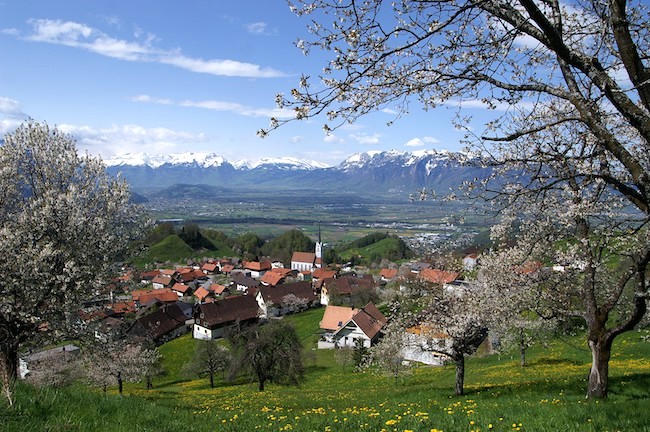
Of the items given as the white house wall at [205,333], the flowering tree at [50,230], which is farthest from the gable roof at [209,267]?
the flowering tree at [50,230]

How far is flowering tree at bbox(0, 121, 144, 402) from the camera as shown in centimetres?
1424

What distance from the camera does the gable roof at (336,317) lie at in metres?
76.7

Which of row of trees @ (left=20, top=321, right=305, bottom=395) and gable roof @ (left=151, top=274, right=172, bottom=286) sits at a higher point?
row of trees @ (left=20, top=321, right=305, bottom=395)

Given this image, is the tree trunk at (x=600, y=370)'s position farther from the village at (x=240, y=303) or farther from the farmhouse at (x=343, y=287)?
the farmhouse at (x=343, y=287)

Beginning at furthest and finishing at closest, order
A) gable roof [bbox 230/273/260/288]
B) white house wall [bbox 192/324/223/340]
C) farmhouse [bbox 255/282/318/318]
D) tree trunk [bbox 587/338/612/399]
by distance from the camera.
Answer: gable roof [bbox 230/273/260/288]
farmhouse [bbox 255/282/318/318]
white house wall [bbox 192/324/223/340]
tree trunk [bbox 587/338/612/399]

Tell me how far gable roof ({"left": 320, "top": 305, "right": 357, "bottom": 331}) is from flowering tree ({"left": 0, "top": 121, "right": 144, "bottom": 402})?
203ft

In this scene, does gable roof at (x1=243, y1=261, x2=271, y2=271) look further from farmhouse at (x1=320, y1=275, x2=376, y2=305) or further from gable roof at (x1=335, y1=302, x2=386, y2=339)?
gable roof at (x1=335, y1=302, x2=386, y2=339)

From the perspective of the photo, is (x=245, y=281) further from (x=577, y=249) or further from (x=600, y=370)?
(x=600, y=370)

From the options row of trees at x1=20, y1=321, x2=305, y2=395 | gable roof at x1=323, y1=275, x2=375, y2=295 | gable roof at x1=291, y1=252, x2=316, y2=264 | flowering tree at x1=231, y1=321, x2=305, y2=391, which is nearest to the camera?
flowering tree at x1=231, y1=321, x2=305, y2=391

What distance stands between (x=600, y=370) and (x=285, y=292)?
99463 mm

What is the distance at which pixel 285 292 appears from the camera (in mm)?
108688

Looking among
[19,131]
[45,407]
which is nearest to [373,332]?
[19,131]

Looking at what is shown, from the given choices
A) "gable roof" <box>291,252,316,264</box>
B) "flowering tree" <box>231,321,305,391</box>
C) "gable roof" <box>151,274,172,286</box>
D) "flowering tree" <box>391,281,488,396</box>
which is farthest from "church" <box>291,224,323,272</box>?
"flowering tree" <box>391,281,488,396</box>

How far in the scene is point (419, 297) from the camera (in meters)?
22.0
